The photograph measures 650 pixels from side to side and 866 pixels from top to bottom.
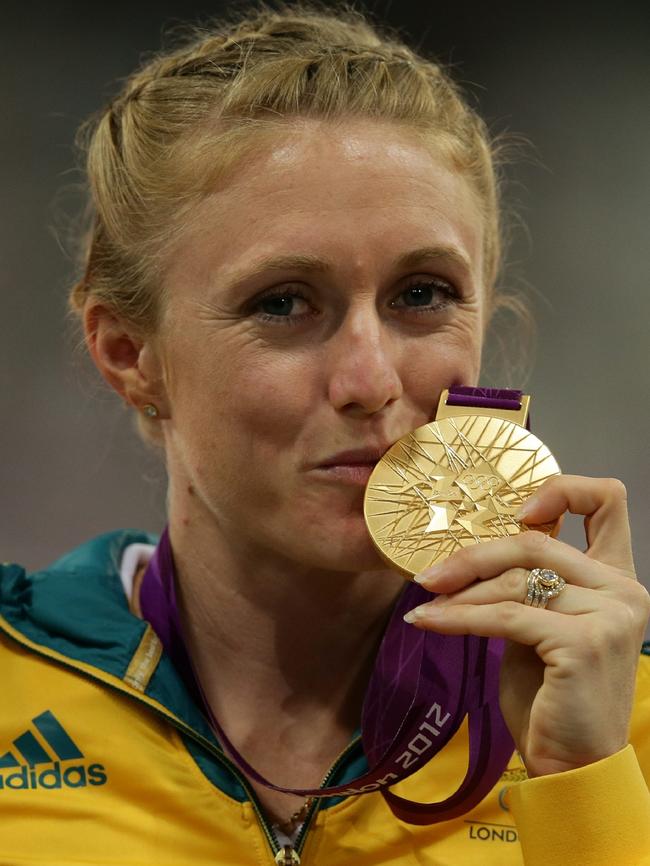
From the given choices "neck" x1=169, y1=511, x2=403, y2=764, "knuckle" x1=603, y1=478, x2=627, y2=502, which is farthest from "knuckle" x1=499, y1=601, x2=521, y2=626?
"neck" x1=169, y1=511, x2=403, y2=764

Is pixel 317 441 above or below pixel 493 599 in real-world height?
above

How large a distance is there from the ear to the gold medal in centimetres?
52

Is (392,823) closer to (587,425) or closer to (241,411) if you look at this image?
(241,411)

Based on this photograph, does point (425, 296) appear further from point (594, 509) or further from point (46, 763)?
point (46, 763)

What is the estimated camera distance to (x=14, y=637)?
6.31 feet

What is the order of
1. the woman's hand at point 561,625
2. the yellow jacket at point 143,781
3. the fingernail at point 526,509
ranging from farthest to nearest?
1. the yellow jacket at point 143,781
2. the fingernail at point 526,509
3. the woman's hand at point 561,625

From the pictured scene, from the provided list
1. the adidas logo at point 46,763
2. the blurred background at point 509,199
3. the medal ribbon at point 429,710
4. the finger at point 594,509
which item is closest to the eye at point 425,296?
the medal ribbon at point 429,710

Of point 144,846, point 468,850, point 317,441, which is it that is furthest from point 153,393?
point 468,850

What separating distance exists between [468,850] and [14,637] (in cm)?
79

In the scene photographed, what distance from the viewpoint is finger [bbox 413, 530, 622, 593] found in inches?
58.5

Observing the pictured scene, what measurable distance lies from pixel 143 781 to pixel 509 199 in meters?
2.29

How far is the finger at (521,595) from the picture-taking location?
1.48 m

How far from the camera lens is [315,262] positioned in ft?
5.57

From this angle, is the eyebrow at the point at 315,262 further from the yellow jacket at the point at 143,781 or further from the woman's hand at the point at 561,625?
the yellow jacket at the point at 143,781
